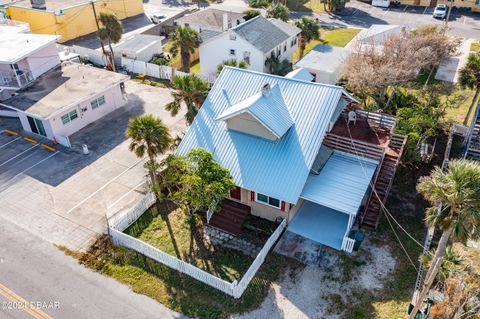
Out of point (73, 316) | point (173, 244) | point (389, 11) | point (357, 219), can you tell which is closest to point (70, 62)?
point (173, 244)

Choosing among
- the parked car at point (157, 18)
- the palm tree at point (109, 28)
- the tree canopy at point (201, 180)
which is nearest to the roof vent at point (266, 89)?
the tree canopy at point (201, 180)

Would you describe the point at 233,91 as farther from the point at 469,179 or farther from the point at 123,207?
the point at 469,179

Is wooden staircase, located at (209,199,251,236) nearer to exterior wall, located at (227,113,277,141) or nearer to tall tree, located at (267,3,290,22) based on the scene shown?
exterior wall, located at (227,113,277,141)

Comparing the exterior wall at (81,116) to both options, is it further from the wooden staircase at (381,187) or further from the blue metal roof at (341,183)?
the wooden staircase at (381,187)

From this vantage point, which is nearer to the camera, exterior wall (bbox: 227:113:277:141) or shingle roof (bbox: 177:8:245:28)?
exterior wall (bbox: 227:113:277:141)

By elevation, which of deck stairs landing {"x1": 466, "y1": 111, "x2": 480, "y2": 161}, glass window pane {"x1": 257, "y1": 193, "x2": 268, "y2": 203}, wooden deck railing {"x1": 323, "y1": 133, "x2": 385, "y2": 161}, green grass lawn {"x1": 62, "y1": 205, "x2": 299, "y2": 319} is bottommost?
green grass lawn {"x1": 62, "y1": 205, "x2": 299, "y2": 319}

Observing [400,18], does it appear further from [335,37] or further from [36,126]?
[36,126]

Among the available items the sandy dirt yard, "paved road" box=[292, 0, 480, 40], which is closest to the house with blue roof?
the sandy dirt yard

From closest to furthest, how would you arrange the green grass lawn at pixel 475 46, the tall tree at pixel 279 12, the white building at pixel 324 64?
the white building at pixel 324 64 → the green grass lawn at pixel 475 46 → the tall tree at pixel 279 12
